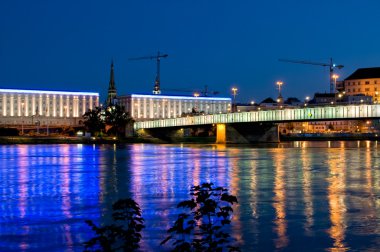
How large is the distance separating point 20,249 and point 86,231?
10.2ft

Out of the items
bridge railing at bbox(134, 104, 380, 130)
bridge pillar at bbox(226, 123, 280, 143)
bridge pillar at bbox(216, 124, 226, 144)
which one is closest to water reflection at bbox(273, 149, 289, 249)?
bridge railing at bbox(134, 104, 380, 130)

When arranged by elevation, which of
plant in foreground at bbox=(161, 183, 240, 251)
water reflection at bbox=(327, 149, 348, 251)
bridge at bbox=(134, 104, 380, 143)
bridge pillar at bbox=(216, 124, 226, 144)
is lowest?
water reflection at bbox=(327, 149, 348, 251)

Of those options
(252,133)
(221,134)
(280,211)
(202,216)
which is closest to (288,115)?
(252,133)

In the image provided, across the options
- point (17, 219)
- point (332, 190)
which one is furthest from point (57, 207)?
point (332, 190)

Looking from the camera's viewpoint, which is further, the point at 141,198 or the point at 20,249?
the point at 141,198

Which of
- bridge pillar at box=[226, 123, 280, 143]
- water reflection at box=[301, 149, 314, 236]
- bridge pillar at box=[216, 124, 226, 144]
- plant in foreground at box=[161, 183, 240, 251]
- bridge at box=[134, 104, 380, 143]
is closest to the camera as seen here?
plant in foreground at box=[161, 183, 240, 251]

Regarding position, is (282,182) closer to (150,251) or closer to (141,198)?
(141,198)

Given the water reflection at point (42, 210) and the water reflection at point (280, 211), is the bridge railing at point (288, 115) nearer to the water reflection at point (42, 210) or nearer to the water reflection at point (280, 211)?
the water reflection at point (280, 211)

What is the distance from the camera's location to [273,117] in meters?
141

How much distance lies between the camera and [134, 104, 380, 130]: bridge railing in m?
117

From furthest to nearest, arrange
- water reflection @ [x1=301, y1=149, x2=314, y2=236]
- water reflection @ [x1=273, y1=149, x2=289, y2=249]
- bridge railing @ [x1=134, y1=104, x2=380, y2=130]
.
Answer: bridge railing @ [x1=134, y1=104, x2=380, y2=130] < water reflection @ [x1=301, y1=149, x2=314, y2=236] < water reflection @ [x1=273, y1=149, x2=289, y2=249]

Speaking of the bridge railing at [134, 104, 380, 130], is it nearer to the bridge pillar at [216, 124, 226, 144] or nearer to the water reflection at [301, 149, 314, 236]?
the bridge pillar at [216, 124, 226, 144]

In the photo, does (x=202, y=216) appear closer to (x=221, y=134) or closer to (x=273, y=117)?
(x=273, y=117)

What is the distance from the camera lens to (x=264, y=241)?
62.3ft
